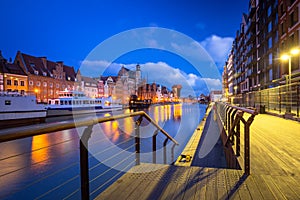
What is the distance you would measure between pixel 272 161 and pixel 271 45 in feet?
92.3

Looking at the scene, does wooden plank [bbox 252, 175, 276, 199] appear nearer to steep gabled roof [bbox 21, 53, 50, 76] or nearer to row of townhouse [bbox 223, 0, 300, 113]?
row of townhouse [bbox 223, 0, 300, 113]

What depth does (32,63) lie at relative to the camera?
4581cm

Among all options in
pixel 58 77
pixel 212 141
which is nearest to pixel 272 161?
pixel 212 141

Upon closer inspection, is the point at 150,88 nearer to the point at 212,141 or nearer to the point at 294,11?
the point at 294,11

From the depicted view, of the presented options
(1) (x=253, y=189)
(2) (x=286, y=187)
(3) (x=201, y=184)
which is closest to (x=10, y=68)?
(3) (x=201, y=184)

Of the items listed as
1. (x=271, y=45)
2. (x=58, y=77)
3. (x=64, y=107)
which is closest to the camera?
(x=271, y=45)

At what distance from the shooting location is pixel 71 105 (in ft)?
124

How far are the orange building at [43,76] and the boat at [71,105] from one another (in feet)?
25.8

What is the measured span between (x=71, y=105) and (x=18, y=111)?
13.8 meters

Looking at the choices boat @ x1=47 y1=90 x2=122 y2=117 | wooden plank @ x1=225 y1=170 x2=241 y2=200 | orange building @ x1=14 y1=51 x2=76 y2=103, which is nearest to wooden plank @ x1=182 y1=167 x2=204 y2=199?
wooden plank @ x1=225 y1=170 x2=241 y2=200

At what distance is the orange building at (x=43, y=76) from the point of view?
4359 cm

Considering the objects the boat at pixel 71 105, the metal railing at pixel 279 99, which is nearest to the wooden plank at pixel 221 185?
the metal railing at pixel 279 99

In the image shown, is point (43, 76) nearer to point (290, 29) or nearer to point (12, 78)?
point (12, 78)

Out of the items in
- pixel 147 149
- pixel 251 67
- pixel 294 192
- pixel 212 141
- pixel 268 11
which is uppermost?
pixel 268 11
